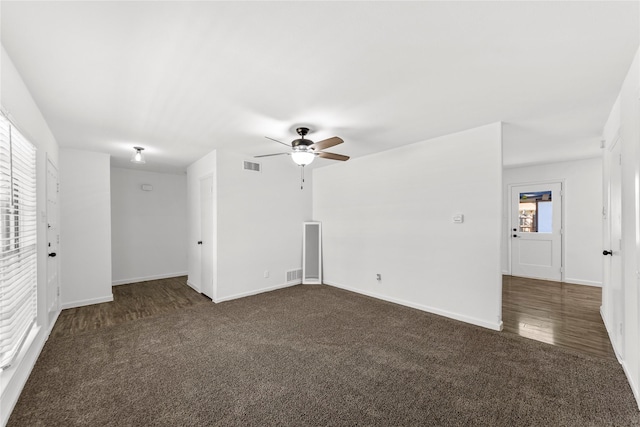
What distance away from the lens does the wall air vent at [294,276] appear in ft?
17.9

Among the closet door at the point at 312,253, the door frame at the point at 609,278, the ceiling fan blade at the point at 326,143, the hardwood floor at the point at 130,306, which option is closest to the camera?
the door frame at the point at 609,278

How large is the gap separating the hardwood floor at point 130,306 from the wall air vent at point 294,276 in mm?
1500

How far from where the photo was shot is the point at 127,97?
256 cm

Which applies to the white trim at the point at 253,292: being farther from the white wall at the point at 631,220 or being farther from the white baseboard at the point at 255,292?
the white wall at the point at 631,220

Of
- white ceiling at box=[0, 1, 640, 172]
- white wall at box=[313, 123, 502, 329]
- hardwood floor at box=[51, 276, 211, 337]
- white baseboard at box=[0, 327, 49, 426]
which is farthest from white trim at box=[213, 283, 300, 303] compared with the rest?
white ceiling at box=[0, 1, 640, 172]

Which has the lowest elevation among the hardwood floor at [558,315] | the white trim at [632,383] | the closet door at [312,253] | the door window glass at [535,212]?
the hardwood floor at [558,315]

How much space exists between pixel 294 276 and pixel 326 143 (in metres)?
3.26

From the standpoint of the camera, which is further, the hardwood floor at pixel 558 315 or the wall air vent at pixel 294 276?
the wall air vent at pixel 294 276

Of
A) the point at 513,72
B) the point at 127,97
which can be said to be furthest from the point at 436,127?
the point at 127,97

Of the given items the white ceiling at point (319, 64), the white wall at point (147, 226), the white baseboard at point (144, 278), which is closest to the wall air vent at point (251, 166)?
the white ceiling at point (319, 64)

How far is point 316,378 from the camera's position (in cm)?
236

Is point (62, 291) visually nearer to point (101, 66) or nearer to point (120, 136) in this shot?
point (120, 136)

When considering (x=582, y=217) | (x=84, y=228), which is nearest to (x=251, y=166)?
(x=84, y=228)

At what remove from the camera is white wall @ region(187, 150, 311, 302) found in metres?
4.54
